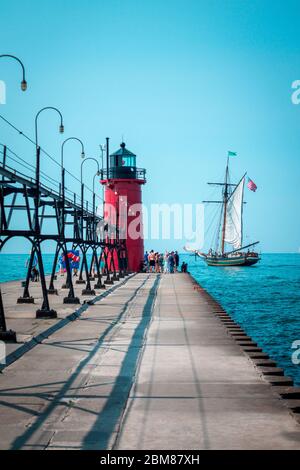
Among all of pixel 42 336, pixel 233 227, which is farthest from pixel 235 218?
pixel 42 336

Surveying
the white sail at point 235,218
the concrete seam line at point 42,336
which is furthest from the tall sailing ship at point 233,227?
the concrete seam line at point 42,336

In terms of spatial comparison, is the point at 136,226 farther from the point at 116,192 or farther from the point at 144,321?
the point at 144,321

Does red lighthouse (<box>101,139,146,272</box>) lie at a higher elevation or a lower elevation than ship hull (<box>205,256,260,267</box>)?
higher

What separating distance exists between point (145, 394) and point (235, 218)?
114 meters

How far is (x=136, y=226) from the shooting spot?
6278 centimetres

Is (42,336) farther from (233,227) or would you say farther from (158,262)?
(233,227)

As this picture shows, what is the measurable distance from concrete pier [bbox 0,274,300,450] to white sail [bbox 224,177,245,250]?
104 metres

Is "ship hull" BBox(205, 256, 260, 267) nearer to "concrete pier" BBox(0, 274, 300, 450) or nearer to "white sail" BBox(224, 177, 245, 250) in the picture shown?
"white sail" BBox(224, 177, 245, 250)

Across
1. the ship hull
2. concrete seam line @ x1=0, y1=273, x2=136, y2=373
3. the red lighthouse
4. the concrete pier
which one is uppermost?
the red lighthouse

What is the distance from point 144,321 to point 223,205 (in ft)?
386

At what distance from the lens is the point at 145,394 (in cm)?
988

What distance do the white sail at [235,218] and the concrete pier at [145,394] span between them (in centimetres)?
10435

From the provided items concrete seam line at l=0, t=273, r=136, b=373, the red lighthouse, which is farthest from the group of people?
concrete seam line at l=0, t=273, r=136, b=373

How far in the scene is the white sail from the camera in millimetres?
120250
